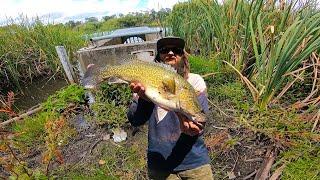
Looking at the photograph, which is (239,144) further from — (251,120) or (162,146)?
(162,146)

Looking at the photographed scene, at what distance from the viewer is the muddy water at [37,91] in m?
10.4

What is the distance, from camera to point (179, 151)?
2.39 meters

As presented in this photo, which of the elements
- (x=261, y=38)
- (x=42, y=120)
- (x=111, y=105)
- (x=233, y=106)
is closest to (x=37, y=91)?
(x=42, y=120)

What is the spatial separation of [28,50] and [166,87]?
1091cm

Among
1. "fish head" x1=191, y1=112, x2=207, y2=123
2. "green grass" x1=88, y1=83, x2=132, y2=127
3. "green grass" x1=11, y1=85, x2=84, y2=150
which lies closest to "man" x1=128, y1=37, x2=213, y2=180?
"fish head" x1=191, y1=112, x2=207, y2=123

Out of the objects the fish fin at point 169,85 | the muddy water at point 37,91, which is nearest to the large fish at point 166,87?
the fish fin at point 169,85

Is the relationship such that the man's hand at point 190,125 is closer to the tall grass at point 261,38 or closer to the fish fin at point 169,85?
the fish fin at point 169,85

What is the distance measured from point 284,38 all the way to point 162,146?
106 inches

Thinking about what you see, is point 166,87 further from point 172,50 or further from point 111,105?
point 111,105

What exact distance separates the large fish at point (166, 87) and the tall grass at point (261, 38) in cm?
268

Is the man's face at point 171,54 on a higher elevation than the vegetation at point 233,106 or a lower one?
higher

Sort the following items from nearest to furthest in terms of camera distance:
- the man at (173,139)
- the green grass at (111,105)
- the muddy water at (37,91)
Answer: the man at (173,139)
the green grass at (111,105)
the muddy water at (37,91)

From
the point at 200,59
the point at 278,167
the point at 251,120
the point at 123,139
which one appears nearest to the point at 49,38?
the point at 200,59

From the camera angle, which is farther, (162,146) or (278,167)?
Result: (278,167)
